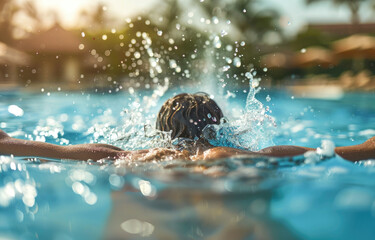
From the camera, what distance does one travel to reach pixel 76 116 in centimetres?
810

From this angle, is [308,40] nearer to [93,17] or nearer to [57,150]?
[93,17]

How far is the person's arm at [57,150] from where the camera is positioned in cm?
301

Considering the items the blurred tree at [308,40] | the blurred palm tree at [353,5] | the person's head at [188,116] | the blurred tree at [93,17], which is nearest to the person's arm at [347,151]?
the person's head at [188,116]

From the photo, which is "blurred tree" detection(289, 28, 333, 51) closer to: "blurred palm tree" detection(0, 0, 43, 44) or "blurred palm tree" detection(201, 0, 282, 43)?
"blurred palm tree" detection(201, 0, 282, 43)

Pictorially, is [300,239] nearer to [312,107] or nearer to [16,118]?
[16,118]

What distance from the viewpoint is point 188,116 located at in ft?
10.4

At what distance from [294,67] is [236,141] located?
799 inches

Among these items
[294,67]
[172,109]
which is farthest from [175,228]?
[294,67]

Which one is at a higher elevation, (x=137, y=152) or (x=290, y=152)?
(x=137, y=152)

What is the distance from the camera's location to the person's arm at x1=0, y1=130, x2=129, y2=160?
3010mm

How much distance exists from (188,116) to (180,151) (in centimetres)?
34

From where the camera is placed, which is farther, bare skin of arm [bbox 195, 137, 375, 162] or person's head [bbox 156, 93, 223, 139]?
person's head [bbox 156, 93, 223, 139]

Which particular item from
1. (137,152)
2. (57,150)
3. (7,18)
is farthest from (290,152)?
(7,18)

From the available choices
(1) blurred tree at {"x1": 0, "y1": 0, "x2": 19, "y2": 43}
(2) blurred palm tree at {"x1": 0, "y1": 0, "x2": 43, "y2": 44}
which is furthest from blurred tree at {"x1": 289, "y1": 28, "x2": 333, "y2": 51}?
(1) blurred tree at {"x1": 0, "y1": 0, "x2": 19, "y2": 43}
